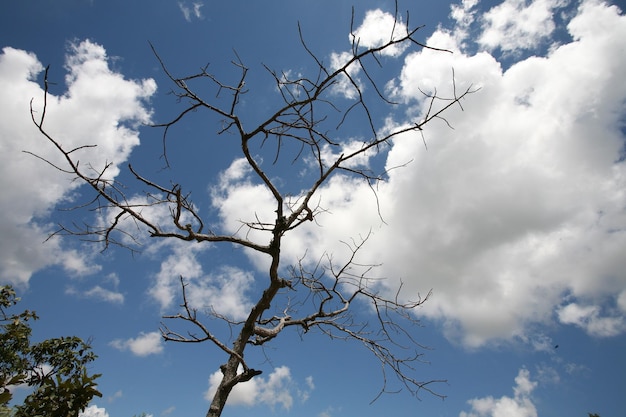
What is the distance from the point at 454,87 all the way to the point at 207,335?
2836 millimetres

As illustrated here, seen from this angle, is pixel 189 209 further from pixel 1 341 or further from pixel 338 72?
pixel 1 341

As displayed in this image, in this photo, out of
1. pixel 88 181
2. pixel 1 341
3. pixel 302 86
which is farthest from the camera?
pixel 1 341

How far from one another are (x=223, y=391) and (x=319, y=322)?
1261 mm

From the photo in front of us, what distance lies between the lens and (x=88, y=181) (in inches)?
110

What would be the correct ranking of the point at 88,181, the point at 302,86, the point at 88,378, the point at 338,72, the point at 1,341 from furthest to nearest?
the point at 1,341 < the point at 88,378 < the point at 88,181 < the point at 302,86 < the point at 338,72

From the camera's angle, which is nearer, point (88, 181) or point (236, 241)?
point (88, 181)

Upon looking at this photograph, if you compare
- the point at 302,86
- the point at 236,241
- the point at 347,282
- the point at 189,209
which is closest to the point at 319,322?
the point at 347,282

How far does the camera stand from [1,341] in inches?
283

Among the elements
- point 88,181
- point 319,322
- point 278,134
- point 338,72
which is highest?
point 278,134

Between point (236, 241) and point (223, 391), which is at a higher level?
point (236, 241)

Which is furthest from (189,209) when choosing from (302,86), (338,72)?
(338,72)

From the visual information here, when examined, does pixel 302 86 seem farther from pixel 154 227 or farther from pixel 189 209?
pixel 154 227

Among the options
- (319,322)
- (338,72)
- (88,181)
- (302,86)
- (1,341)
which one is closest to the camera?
(338,72)

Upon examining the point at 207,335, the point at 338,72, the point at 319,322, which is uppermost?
the point at 338,72
